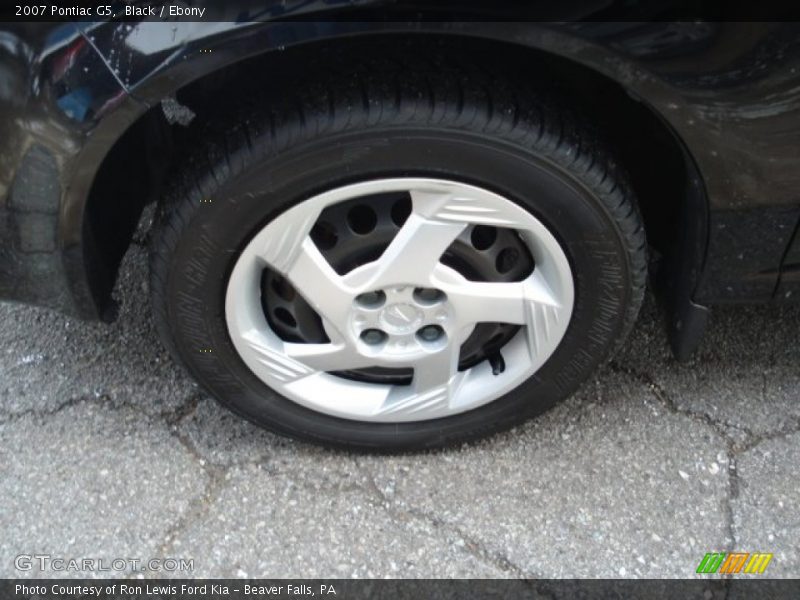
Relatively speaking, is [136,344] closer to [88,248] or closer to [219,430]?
[219,430]

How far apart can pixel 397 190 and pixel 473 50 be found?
0.95 feet

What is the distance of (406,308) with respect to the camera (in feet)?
5.85

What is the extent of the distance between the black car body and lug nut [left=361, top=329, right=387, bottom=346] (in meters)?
0.51

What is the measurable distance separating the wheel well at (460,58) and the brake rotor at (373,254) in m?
0.27

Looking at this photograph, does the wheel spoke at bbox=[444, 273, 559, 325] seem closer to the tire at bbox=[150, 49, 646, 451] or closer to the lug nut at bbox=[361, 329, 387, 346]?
the tire at bbox=[150, 49, 646, 451]

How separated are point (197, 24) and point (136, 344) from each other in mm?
1092

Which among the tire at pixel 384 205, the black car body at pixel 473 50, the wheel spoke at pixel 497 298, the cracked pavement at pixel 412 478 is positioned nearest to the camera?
the black car body at pixel 473 50

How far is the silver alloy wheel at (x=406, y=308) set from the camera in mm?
1657

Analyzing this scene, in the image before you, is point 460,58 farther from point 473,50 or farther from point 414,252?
point 414,252

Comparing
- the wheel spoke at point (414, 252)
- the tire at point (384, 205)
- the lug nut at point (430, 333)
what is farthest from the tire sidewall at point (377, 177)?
the lug nut at point (430, 333)

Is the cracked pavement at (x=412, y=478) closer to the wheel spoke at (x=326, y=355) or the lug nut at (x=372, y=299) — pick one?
the wheel spoke at (x=326, y=355)

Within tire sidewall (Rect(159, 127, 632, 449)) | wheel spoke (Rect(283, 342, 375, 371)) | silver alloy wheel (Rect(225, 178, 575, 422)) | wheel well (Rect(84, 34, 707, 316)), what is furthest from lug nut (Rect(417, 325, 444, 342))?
wheel well (Rect(84, 34, 707, 316))

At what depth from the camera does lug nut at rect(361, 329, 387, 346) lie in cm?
185

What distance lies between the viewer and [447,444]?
6.67 ft
